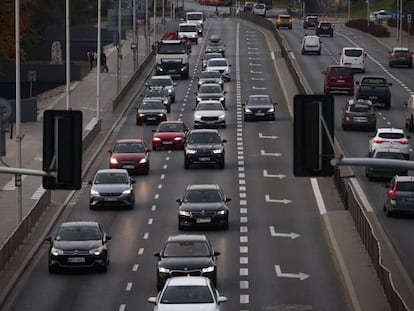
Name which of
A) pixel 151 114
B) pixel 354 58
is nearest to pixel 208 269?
pixel 151 114

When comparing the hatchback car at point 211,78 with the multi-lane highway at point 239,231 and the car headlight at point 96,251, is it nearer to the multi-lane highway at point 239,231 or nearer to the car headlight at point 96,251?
the multi-lane highway at point 239,231

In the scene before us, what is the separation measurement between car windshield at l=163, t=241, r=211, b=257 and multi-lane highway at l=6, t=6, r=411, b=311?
113 cm

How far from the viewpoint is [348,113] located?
7156 cm

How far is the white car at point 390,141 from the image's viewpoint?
6044cm

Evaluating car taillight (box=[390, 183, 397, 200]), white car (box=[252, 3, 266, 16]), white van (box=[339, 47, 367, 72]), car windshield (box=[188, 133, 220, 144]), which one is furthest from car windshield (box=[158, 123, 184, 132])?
white car (box=[252, 3, 266, 16])

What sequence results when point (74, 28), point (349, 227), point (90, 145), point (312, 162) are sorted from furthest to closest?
point (74, 28), point (90, 145), point (349, 227), point (312, 162)

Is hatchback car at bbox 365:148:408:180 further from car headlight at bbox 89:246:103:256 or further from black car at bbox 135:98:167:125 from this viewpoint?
black car at bbox 135:98:167:125

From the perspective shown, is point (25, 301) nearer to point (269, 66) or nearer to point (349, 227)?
point (349, 227)

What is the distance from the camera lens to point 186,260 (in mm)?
37594

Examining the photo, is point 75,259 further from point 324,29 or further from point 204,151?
point 324,29

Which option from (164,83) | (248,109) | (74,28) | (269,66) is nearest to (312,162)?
(248,109)

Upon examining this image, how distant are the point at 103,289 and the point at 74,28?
11128 cm

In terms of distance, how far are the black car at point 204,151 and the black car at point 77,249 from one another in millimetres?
19881

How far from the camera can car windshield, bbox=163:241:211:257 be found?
38.0 metres
